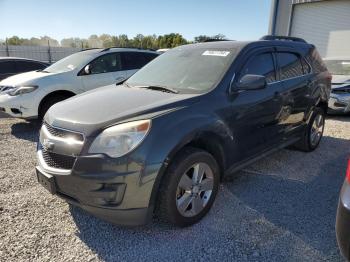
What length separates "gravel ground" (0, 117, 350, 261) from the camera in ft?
8.56

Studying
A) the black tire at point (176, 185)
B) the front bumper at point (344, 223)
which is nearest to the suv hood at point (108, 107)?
the black tire at point (176, 185)

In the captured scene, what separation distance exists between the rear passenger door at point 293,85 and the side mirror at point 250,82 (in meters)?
0.95

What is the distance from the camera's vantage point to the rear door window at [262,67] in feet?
11.8

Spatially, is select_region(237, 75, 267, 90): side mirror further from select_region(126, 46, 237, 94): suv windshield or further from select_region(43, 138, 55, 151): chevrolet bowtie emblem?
select_region(43, 138, 55, 151): chevrolet bowtie emblem

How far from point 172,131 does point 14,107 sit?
4574mm

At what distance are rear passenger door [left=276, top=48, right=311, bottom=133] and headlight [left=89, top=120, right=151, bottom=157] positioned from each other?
91.1 inches

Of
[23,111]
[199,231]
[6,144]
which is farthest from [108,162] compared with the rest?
[23,111]

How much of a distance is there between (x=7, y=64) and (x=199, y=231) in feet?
28.6

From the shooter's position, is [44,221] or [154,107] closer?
[154,107]

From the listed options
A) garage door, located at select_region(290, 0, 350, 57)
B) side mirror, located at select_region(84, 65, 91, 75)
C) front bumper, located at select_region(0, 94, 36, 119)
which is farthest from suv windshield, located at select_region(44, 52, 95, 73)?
garage door, located at select_region(290, 0, 350, 57)

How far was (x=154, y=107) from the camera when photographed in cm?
277

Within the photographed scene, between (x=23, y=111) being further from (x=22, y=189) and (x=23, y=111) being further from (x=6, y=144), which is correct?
(x=22, y=189)

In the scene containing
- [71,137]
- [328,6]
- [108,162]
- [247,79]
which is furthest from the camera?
[328,6]

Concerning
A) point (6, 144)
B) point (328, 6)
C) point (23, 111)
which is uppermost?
point (328, 6)
